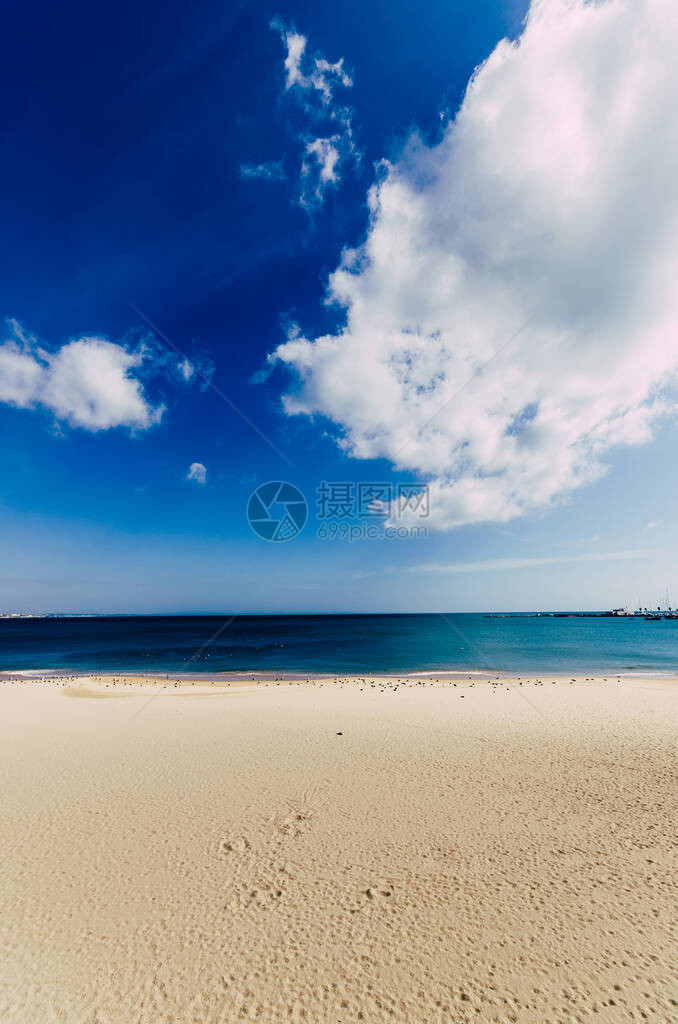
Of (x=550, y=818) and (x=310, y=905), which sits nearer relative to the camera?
(x=310, y=905)

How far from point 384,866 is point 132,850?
3.88m

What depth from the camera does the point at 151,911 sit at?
16.6 ft

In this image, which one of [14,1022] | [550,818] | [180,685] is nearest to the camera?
[14,1022]

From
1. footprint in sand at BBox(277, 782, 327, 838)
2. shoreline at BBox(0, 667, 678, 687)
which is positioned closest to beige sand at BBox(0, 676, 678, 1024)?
footprint in sand at BBox(277, 782, 327, 838)

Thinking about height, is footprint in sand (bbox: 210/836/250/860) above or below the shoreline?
above

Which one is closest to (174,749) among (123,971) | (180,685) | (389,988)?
(123,971)

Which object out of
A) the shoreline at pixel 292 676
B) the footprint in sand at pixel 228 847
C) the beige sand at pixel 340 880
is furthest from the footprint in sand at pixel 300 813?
the shoreline at pixel 292 676

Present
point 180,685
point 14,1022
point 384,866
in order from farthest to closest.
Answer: point 180,685 → point 384,866 → point 14,1022

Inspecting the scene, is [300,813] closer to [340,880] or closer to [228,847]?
[228,847]

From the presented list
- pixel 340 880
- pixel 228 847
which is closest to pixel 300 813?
pixel 228 847

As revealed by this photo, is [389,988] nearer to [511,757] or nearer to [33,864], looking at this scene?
[33,864]

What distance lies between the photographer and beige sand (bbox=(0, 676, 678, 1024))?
400cm

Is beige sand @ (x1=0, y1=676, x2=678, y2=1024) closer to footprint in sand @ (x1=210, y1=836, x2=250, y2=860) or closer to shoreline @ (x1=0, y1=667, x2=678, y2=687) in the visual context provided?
footprint in sand @ (x1=210, y1=836, x2=250, y2=860)

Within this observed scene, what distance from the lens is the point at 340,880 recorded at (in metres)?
5.55
